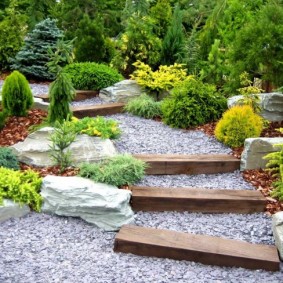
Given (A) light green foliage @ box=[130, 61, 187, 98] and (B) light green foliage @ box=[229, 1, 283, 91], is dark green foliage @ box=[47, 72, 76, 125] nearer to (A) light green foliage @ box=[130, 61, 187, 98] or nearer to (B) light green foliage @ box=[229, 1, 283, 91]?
(A) light green foliage @ box=[130, 61, 187, 98]

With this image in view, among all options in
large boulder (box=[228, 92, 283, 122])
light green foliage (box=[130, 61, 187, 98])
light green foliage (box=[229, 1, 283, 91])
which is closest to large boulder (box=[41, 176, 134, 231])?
large boulder (box=[228, 92, 283, 122])

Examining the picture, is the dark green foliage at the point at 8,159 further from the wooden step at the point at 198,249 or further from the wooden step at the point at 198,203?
the wooden step at the point at 198,249

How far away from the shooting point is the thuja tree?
8.88m

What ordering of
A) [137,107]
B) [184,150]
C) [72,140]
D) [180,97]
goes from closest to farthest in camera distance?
[72,140]
[184,150]
[180,97]
[137,107]

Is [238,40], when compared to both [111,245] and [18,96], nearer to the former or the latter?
[18,96]

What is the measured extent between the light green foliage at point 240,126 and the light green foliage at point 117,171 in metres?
1.35

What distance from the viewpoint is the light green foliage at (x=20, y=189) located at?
4250mm

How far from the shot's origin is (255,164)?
5113mm

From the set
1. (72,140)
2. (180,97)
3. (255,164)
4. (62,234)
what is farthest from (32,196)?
(180,97)

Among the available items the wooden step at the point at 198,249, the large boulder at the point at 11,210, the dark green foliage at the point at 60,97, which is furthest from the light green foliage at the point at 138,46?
the wooden step at the point at 198,249

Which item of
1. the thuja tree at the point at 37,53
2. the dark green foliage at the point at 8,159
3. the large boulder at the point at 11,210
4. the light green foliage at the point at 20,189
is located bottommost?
the large boulder at the point at 11,210

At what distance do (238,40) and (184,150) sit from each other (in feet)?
6.43

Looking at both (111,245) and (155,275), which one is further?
(111,245)

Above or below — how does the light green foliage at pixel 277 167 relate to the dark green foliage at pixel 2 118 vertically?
below
